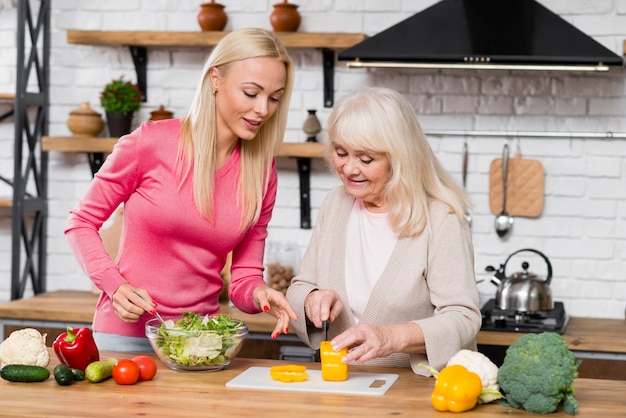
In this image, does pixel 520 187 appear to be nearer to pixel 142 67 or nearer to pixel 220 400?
pixel 142 67

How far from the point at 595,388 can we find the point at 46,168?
2.91 meters

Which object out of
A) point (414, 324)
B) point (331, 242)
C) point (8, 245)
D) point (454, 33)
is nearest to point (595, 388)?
point (414, 324)

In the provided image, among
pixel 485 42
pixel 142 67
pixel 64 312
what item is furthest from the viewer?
pixel 142 67

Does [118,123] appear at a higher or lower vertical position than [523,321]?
higher

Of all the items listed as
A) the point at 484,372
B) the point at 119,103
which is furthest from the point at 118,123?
the point at 484,372

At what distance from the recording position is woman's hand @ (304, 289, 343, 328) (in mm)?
2521

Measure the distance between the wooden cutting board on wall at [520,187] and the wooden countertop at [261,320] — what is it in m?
0.50

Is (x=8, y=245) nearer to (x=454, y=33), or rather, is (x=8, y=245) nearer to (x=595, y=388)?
(x=454, y=33)

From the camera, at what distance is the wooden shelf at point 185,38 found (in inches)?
155

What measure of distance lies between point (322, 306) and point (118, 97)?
6.64ft

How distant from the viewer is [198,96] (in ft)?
8.84

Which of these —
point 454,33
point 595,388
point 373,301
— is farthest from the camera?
point 454,33

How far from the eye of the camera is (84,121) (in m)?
4.24

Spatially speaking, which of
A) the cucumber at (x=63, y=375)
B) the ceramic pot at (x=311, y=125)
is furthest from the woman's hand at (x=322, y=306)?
the ceramic pot at (x=311, y=125)
